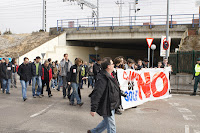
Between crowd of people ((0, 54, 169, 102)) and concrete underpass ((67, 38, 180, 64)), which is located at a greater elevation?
concrete underpass ((67, 38, 180, 64))

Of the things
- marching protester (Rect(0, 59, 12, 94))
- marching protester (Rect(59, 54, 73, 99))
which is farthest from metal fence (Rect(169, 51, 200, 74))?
marching protester (Rect(0, 59, 12, 94))

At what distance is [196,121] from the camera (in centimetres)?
638

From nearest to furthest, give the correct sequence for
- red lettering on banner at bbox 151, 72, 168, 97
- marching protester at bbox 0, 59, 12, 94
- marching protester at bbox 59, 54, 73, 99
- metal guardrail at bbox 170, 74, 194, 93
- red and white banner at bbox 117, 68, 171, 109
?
red and white banner at bbox 117, 68, 171, 109, red lettering on banner at bbox 151, 72, 168, 97, marching protester at bbox 59, 54, 73, 99, marching protester at bbox 0, 59, 12, 94, metal guardrail at bbox 170, 74, 194, 93

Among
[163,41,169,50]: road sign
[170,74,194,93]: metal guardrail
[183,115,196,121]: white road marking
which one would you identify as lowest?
[183,115,196,121]: white road marking

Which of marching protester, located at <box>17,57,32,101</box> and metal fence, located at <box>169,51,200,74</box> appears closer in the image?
marching protester, located at <box>17,57,32,101</box>

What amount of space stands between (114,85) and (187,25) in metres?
22.5

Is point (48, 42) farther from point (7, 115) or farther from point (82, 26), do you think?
point (7, 115)

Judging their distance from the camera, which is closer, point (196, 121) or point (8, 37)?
point (196, 121)

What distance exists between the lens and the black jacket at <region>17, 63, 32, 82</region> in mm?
9672

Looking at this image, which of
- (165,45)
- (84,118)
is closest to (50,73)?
(84,118)

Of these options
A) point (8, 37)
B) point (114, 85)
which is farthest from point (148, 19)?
point (114, 85)

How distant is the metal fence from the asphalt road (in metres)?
6.47

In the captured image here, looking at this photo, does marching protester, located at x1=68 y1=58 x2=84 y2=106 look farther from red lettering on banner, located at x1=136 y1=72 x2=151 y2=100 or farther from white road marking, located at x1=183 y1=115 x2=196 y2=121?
white road marking, located at x1=183 y1=115 x2=196 y2=121

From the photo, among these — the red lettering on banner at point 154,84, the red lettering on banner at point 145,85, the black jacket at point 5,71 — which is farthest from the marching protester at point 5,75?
the red lettering on banner at point 154,84
